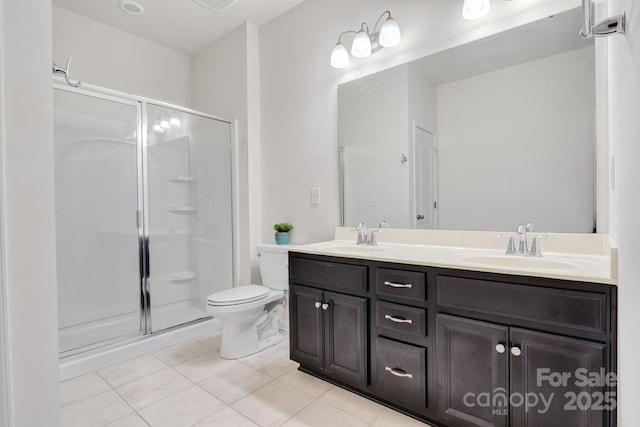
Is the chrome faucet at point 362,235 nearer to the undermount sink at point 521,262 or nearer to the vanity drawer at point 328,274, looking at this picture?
the vanity drawer at point 328,274

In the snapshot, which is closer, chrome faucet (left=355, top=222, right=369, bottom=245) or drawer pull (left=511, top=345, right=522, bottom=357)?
drawer pull (left=511, top=345, right=522, bottom=357)

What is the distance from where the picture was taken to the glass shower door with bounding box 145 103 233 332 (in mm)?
2654

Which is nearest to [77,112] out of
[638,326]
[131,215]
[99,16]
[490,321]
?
[131,215]

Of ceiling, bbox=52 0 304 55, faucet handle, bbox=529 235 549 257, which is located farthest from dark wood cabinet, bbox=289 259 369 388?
ceiling, bbox=52 0 304 55

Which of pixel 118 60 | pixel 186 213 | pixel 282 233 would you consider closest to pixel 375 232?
pixel 282 233

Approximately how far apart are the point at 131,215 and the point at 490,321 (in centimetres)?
253

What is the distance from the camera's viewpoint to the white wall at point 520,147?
1531mm

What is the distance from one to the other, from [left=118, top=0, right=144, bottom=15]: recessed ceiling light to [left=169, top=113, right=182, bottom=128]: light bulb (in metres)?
0.88

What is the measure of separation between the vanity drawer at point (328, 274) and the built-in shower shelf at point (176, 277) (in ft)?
4.42

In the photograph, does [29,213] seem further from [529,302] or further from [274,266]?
[274,266]

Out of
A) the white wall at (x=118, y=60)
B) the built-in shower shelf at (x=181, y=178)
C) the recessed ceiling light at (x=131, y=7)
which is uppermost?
the recessed ceiling light at (x=131, y=7)

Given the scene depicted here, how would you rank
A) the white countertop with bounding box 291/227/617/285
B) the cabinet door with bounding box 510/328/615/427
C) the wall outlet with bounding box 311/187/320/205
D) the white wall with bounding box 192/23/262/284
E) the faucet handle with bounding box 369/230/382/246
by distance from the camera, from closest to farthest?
the cabinet door with bounding box 510/328/615/427, the white countertop with bounding box 291/227/617/285, the faucet handle with bounding box 369/230/382/246, the wall outlet with bounding box 311/187/320/205, the white wall with bounding box 192/23/262/284

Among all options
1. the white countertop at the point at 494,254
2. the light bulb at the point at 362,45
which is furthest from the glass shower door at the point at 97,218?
the light bulb at the point at 362,45

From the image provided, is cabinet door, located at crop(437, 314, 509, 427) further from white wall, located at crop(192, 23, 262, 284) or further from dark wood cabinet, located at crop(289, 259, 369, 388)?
white wall, located at crop(192, 23, 262, 284)
